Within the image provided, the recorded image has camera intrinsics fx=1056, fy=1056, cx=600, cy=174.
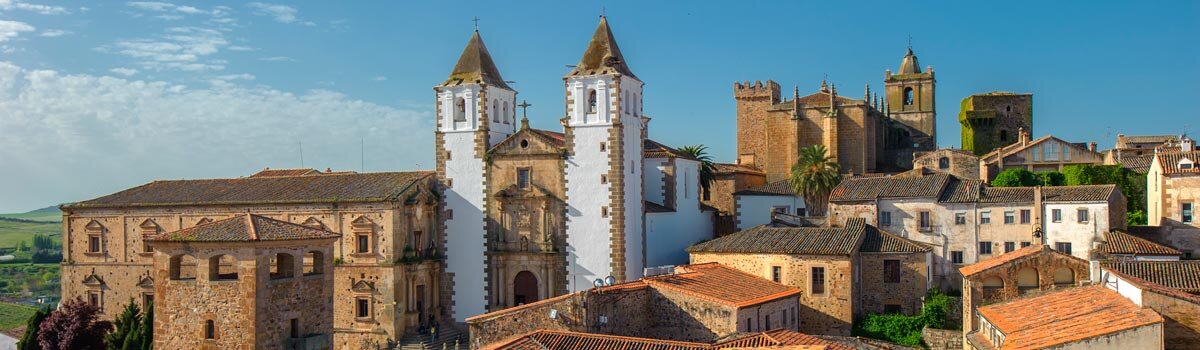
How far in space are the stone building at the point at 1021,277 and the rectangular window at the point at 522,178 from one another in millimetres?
16497

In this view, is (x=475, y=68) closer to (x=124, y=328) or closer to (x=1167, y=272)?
(x=124, y=328)

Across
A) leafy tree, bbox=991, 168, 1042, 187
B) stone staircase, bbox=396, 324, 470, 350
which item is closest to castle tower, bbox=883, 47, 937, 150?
leafy tree, bbox=991, 168, 1042, 187

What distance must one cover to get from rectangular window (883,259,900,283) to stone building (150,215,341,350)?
2044 cm

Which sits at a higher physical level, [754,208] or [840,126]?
[840,126]

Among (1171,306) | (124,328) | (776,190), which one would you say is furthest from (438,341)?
(1171,306)

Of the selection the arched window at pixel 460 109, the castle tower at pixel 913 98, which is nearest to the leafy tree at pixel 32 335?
the arched window at pixel 460 109

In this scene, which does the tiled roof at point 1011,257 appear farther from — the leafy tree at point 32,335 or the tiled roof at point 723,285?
the leafy tree at point 32,335

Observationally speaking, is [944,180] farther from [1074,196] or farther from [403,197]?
[403,197]

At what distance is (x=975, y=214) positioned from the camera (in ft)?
133

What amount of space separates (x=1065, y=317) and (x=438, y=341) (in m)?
22.9

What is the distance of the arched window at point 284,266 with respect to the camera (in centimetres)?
2705

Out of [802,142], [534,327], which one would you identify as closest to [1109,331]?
[534,327]

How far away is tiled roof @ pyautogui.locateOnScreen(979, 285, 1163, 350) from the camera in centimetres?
2153

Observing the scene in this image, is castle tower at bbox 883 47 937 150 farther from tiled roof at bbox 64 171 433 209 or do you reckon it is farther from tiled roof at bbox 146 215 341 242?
tiled roof at bbox 146 215 341 242
